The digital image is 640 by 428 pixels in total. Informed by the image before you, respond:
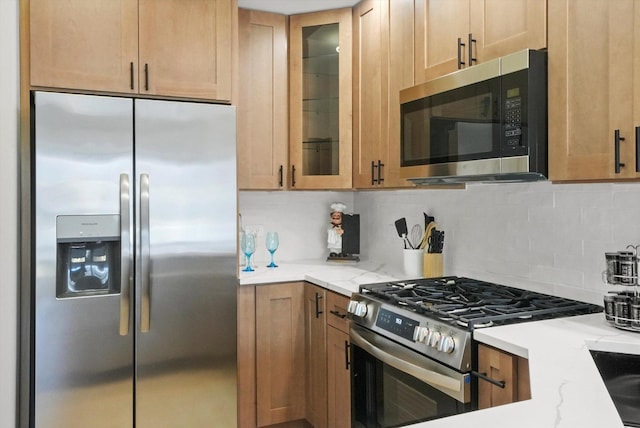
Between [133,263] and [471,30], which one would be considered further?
[133,263]

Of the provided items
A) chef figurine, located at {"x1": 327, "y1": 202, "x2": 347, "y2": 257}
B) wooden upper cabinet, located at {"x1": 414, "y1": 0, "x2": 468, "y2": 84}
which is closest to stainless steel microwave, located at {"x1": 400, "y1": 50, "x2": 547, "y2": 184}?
wooden upper cabinet, located at {"x1": 414, "y1": 0, "x2": 468, "y2": 84}

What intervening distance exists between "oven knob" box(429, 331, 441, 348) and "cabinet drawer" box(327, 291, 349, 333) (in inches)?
27.2

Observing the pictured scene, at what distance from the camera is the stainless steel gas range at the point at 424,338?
5.58 ft

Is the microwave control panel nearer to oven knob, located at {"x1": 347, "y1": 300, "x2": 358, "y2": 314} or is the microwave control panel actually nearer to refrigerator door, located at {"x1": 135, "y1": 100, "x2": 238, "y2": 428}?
oven knob, located at {"x1": 347, "y1": 300, "x2": 358, "y2": 314}

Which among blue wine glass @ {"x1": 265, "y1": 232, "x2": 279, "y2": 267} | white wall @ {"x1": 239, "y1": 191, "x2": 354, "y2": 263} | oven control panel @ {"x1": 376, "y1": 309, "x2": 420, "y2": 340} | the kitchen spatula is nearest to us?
oven control panel @ {"x1": 376, "y1": 309, "x2": 420, "y2": 340}

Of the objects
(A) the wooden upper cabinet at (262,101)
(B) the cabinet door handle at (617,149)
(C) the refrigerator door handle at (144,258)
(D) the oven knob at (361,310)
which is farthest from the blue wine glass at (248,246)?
(B) the cabinet door handle at (617,149)

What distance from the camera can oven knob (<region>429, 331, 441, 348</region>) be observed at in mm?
1770

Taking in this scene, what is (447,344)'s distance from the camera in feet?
5.62

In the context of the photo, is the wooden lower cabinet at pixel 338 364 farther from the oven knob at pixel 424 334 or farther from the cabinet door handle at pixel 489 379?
the cabinet door handle at pixel 489 379

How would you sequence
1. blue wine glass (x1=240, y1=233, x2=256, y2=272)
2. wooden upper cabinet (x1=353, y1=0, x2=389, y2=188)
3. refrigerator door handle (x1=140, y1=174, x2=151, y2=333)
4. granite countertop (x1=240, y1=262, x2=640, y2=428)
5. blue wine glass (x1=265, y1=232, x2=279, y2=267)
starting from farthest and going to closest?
blue wine glass (x1=265, y1=232, x2=279, y2=267) < blue wine glass (x1=240, y1=233, x2=256, y2=272) < wooden upper cabinet (x1=353, y1=0, x2=389, y2=188) < refrigerator door handle (x1=140, y1=174, x2=151, y2=333) < granite countertop (x1=240, y1=262, x2=640, y2=428)

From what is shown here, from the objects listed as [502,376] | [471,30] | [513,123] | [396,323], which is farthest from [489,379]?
[471,30]

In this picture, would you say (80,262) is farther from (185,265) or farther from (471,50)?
(471,50)

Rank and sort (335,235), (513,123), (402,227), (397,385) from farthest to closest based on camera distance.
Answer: (335,235)
(402,227)
(397,385)
(513,123)

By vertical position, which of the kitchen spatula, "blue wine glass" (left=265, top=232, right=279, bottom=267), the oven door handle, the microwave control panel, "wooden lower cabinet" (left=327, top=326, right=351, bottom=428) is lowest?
"wooden lower cabinet" (left=327, top=326, right=351, bottom=428)
